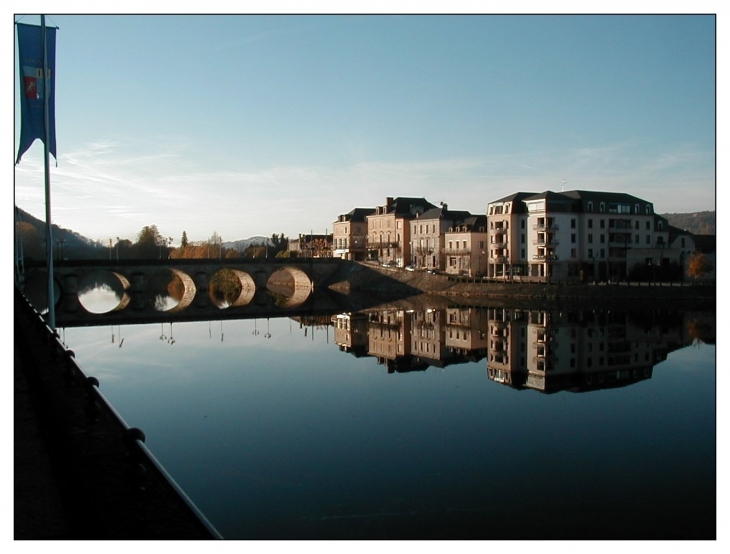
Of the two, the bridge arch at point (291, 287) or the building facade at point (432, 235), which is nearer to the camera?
the bridge arch at point (291, 287)

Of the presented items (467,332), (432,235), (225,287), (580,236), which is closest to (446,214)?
(432,235)

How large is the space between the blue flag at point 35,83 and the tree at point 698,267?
2232 inches

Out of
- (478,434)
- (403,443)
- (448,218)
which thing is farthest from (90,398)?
(448,218)

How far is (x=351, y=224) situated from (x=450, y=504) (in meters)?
97.1

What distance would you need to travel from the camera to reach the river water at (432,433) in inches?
494

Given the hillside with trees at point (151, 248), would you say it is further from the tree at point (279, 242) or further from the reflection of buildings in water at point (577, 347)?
the reflection of buildings in water at point (577, 347)

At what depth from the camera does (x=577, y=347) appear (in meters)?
36.1

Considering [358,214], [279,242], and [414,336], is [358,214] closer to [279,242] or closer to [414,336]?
[279,242]

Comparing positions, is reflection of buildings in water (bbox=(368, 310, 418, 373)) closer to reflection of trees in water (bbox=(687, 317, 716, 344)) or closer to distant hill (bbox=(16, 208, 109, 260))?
reflection of trees in water (bbox=(687, 317, 716, 344))

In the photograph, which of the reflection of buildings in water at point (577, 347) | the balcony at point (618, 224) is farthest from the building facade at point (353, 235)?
the reflection of buildings in water at point (577, 347)

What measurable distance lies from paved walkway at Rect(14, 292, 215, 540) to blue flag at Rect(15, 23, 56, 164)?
13.2m

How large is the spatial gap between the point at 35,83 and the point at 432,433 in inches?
667

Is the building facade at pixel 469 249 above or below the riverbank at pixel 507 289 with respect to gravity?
above

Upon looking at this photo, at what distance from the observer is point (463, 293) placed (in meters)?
69.6
